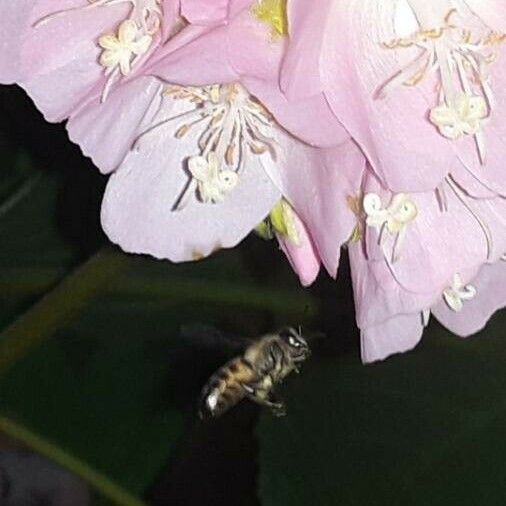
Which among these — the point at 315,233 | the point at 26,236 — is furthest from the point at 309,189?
the point at 26,236

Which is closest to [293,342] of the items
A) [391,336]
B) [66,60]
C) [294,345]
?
[294,345]

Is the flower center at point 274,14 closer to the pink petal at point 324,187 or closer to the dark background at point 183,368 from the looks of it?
the pink petal at point 324,187

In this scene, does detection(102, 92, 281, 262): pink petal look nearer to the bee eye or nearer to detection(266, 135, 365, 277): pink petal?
detection(266, 135, 365, 277): pink petal

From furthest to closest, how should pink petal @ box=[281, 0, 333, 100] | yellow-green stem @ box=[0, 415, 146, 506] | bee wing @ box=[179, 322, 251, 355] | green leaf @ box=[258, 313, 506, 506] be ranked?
1. yellow-green stem @ box=[0, 415, 146, 506]
2. green leaf @ box=[258, 313, 506, 506]
3. bee wing @ box=[179, 322, 251, 355]
4. pink petal @ box=[281, 0, 333, 100]

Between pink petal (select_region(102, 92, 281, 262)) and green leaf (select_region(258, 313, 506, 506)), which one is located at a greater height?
pink petal (select_region(102, 92, 281, 262))

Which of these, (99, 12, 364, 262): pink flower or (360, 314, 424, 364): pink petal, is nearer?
(99, 12, 364, 262): pink flower

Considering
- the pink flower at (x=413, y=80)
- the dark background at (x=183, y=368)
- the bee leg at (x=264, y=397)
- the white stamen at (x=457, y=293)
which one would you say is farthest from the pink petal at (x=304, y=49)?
the dark background at (x=183, y=368)

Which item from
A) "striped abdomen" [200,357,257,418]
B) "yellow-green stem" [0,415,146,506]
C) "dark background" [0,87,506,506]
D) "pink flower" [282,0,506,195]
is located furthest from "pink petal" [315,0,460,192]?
"yellow-green stem" [0,415,146,506]
